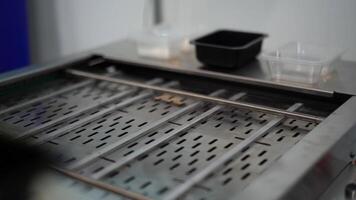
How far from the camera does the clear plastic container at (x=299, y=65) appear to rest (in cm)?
104

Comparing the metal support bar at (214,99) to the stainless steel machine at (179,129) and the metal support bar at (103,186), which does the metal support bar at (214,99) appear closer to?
the stainless steel machine at (179,129)

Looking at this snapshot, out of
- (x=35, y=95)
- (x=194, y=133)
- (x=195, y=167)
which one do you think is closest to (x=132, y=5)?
(x=35, y=95)

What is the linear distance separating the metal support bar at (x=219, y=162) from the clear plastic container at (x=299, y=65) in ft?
0.36

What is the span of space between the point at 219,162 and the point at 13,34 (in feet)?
4.37

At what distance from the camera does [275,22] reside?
1415 mm

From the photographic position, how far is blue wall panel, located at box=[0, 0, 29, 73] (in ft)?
6.01

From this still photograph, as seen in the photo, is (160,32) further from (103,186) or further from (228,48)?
(103,186)

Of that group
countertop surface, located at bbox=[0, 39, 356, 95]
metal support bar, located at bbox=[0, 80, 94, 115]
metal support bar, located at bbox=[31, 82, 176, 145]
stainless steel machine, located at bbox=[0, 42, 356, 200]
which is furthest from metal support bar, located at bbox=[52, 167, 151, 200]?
countertop surface, located at bbox=[0, 39, 356, 95]

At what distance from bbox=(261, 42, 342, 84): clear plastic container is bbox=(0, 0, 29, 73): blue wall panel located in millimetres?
1128

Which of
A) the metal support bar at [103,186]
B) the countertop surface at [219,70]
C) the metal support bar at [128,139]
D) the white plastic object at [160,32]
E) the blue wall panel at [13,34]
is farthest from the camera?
the blue wall panel at [13,34]

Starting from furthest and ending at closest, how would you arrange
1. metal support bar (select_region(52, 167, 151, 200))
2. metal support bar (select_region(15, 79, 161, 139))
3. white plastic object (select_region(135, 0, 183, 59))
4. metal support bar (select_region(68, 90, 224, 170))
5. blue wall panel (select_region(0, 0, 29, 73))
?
blue wall panel (select_region(0, 0, 29, 73)) → white plastic object (select_region(135, 0, 183, 59)) → metal support bar (select_region(15, 79, 161, 139)) → metal support bar (select_region(68, 90, 224, 170)) → metal support bar (select_region(52, 167, 151, 200))

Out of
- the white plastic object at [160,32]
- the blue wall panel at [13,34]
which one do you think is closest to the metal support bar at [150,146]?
the white plastic object at [160,32]

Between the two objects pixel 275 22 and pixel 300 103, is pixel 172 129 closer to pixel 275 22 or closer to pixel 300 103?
pixel 300 103

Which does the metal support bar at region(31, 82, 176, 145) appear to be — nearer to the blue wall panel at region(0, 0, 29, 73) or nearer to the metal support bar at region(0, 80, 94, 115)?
the metal support bar at region(0, 80, 94, 115)
